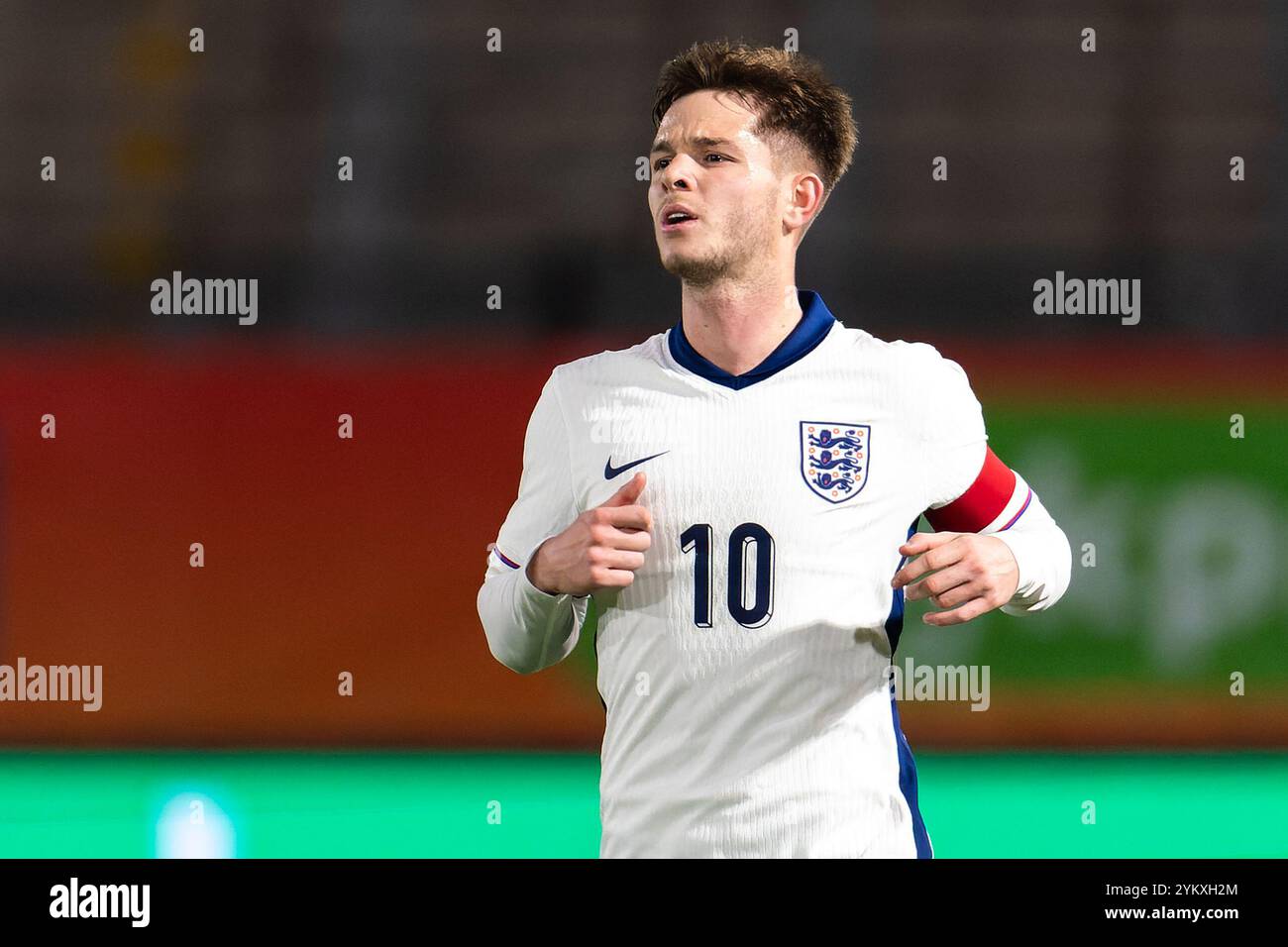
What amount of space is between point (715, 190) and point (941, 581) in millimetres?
607

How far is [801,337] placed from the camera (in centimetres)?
198

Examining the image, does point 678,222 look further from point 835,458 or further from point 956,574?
point 956,574

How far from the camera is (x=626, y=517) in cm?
174

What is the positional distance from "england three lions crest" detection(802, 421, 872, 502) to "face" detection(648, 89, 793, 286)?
0.24 meters

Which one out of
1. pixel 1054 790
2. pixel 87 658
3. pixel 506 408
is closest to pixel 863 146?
pixel 506 408

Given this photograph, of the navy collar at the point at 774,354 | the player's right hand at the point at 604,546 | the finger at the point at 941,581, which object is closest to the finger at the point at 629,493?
the player's right hand at the point at 604,546

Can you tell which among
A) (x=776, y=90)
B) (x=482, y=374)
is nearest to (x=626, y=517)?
(x=776, y=90)

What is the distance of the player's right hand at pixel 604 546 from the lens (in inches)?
68.2

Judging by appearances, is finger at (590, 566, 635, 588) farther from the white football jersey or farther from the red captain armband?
the red captain armband

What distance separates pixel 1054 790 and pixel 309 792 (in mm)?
2560

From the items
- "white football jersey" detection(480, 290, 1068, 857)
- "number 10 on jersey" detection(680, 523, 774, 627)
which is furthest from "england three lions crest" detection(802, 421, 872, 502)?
"number 10 on jersey" detection(680, 523, 774, 627)
